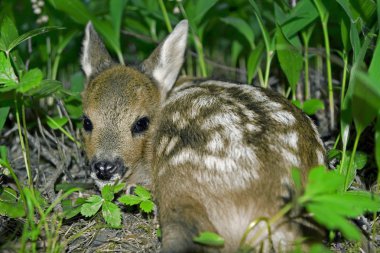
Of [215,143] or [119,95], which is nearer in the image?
[215,143]

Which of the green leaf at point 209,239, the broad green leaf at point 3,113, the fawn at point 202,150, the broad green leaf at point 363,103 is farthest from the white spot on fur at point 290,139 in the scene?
the broad green leaf at point 3,113

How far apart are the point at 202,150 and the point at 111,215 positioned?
760 mm

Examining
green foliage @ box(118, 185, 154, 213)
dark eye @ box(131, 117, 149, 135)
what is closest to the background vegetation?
green foliage @ box(118, 185, 154, 213)

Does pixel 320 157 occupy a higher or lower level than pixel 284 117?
lower

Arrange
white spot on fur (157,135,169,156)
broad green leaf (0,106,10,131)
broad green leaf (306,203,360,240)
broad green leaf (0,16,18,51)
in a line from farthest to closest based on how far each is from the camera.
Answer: broad green leaf (0,106,10,131) → broad green leaf (0,16,18,51) → white spot on fur (157,135,169,156) → broad green leaf (306,203,360,240)

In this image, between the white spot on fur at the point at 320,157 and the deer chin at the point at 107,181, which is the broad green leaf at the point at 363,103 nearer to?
the white spot on fur at the point at 320,157

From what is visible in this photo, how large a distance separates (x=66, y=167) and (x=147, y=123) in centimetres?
84

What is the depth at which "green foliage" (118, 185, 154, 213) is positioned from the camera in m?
3.69

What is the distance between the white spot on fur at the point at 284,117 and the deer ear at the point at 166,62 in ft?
5.11

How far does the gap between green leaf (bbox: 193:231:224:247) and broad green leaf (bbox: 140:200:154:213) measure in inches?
34.4

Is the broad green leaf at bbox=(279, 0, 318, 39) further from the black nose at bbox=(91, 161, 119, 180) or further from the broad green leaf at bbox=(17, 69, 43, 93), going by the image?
the broad green leaf at bbox=(17, 69, 43, 93)

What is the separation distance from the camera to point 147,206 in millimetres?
3697

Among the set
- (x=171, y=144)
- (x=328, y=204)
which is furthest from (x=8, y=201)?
(x=328, y=204)

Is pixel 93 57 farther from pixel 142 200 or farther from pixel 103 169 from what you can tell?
pixel 142 200
